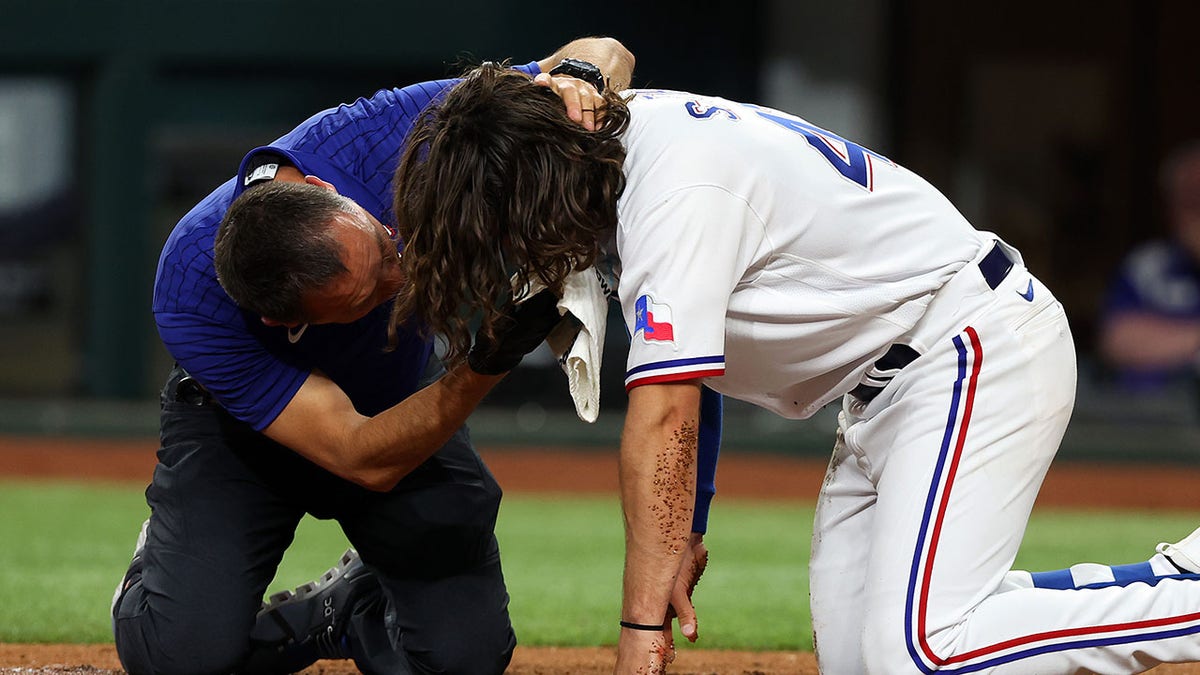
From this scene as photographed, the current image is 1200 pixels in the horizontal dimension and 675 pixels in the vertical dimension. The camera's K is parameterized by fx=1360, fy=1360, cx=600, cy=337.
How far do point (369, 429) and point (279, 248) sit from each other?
1.64 ft

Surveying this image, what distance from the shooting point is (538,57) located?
11.6 meters

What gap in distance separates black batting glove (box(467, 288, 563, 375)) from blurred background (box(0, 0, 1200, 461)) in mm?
7971

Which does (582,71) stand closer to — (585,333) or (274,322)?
(585,333)

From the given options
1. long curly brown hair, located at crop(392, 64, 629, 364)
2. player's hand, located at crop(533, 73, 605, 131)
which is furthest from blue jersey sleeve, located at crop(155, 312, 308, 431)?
player's hand, located at crop(533, 73, 605, 131)

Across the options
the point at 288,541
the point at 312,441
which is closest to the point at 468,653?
the point at 288,541

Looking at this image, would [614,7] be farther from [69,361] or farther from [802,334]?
[802,334]

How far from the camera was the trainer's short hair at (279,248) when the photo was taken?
2.89 meters

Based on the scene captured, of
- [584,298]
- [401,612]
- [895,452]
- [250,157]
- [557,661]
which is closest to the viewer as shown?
[584,298]

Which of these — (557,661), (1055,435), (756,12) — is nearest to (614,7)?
(756,12)

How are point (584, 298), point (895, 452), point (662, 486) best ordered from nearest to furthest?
1. point (662, 486)
2. point (584, 298)
3. point (895, 452)

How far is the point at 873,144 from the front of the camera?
1180 centimetres

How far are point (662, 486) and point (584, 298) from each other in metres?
0.40

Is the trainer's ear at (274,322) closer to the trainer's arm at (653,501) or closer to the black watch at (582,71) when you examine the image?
Answer: the black watch at (582,71)

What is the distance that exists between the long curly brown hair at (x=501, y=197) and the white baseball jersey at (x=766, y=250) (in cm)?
8
